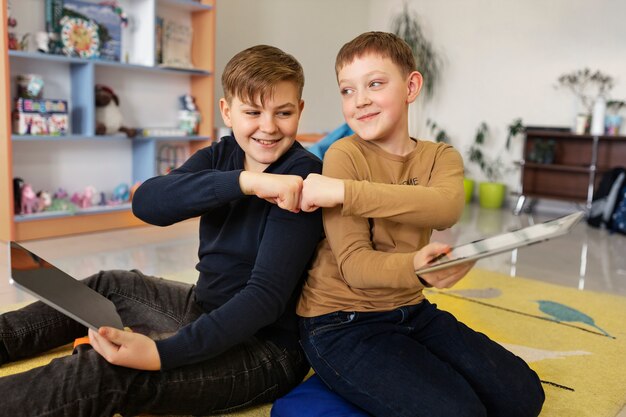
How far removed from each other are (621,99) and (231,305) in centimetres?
452

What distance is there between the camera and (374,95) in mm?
1157

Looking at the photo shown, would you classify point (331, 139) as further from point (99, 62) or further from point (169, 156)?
point (169, 156)

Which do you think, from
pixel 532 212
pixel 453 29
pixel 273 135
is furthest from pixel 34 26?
pixel 532 212

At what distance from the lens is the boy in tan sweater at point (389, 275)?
40.3 inches

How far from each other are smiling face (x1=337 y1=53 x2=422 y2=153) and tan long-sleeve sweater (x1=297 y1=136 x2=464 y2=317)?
0.05 metres

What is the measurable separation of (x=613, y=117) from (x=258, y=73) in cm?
424

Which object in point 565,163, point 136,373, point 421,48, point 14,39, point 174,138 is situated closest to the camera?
point 136,373

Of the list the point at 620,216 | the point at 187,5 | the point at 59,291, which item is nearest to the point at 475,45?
the point at 620,216

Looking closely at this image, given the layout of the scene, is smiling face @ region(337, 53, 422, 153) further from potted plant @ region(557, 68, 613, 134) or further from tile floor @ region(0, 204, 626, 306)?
potted plant @ region(557, 68, 613, 134)

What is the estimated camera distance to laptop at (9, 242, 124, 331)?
2.96 feet

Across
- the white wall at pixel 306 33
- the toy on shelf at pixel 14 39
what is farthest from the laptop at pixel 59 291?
the white wall at pixel 306 33

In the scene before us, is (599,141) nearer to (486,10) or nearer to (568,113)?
(568,113)

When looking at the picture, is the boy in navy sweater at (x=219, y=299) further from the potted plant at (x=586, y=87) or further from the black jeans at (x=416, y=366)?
the potted plant at (x=586, y=87)

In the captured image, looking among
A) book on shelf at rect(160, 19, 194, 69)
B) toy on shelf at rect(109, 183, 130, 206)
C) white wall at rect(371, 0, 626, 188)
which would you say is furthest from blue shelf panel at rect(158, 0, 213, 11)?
white wall at rect(371, 0, 626, 188)
